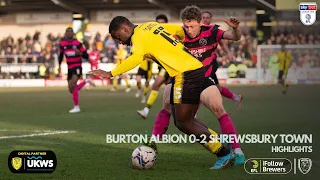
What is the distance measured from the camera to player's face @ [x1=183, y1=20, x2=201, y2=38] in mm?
8516

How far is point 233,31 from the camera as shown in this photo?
353 inches

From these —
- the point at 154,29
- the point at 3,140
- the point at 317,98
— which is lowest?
the point at 317,98

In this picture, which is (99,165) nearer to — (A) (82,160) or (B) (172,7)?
(A) (82,160)

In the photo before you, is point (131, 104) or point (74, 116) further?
point (131, 104)

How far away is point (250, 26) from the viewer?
4238 cm

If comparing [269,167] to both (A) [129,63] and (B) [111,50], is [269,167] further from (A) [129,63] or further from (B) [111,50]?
(B) [111,50]

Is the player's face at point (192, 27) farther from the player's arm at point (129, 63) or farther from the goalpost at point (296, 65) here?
the goalpost at point (296, 65)

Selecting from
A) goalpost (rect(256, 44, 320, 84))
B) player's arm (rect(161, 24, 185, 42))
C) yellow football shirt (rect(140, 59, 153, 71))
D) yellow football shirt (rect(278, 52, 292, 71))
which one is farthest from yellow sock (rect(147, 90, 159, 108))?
goalpost (rect(256, 44, 320, 84))

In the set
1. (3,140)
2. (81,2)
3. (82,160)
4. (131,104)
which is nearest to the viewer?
(82,160)

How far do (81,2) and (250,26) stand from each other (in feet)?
36.8

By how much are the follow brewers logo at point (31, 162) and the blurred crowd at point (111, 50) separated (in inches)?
1115

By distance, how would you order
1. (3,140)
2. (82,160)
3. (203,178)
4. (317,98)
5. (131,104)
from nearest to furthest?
(203,178) < (82,160) < (3,140) < (131,104) < (317,98)

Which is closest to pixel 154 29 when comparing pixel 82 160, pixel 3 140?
pixel 82 160

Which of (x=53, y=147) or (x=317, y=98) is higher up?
(x=53, y=147)
